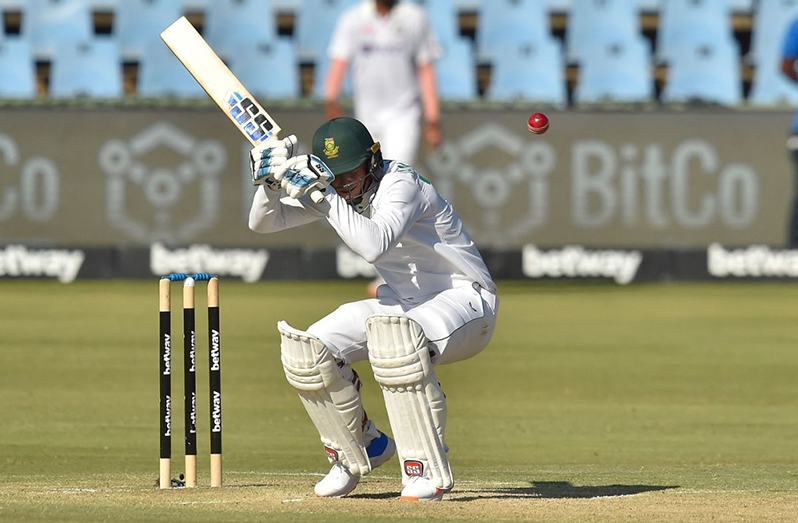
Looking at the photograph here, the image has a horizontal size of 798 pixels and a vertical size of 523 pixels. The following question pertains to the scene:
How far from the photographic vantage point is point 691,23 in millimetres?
15578

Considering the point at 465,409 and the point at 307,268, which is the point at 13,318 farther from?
the point at 465,409

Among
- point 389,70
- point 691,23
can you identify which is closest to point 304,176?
point 389,70

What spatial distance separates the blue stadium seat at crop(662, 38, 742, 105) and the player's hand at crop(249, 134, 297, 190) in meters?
11.1

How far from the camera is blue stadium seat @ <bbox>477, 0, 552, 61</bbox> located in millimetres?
15227

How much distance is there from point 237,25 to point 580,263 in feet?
15.3

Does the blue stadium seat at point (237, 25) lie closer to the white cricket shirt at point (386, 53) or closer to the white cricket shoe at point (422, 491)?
the white cricket shirt at point (386, 53)

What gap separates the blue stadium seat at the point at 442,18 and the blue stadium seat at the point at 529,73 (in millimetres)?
584

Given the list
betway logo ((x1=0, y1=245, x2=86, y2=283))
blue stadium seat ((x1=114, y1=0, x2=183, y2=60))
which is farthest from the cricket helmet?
blue stadium seat ((x1=114, y1=0, x2=183, y2=60))

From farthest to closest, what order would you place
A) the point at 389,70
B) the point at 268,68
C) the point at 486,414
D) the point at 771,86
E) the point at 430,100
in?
the point at 771,86 < the point at 268,68 < the point at 389,70 < the point at 430,100 < the point at 486,414

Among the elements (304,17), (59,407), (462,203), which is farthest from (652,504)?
(304,17)

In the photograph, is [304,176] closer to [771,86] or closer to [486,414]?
[486,414]

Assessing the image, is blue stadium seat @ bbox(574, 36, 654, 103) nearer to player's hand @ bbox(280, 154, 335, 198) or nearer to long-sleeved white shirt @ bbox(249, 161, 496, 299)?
long-sleeved white shirt @ bbox(249, 161, 496, 299)

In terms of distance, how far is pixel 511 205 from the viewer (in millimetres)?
12531

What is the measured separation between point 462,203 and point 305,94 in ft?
12.3
